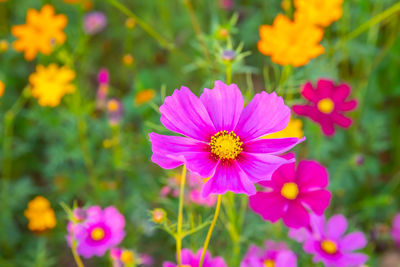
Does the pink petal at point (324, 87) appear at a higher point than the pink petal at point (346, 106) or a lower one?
higher

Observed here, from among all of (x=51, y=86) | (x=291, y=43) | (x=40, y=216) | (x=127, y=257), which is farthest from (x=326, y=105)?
(x=40, y=216)

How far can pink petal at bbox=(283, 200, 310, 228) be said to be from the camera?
2.47ft

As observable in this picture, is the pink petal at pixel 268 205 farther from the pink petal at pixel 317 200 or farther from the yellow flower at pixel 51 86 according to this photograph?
the yellow flower at pixel 51 86

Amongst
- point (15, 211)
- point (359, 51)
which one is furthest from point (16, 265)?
point (359, 51)

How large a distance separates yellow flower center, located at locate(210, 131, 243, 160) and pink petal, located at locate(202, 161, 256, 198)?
0.05ft

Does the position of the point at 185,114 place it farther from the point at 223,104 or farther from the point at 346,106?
the point at 346,106

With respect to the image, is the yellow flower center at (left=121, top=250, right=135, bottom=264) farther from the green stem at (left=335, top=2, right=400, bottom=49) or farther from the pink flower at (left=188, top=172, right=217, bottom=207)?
the green stem at (left=335, top=2, right=400, bottom=49)

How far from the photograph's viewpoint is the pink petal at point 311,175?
797 millimetres

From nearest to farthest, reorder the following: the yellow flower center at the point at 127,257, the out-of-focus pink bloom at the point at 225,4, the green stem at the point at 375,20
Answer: the yellow flower center at the point at 127,257 → the green stem at the point at 375,20 → the out-of-focus pink bloom at the point at 225,4

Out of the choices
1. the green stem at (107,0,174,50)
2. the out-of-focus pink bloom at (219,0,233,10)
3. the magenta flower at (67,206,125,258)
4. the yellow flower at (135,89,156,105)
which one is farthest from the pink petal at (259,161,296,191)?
the out-of-focus pink bloom at (219,0,233,10)

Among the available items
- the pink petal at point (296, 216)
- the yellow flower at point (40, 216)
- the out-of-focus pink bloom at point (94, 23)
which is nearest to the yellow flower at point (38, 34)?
the out-of-focus pink bloom at point (94, 23)

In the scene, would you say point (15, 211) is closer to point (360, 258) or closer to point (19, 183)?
point (19, 183)

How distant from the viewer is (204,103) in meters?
0.70

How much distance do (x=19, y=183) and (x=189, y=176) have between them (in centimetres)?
80
